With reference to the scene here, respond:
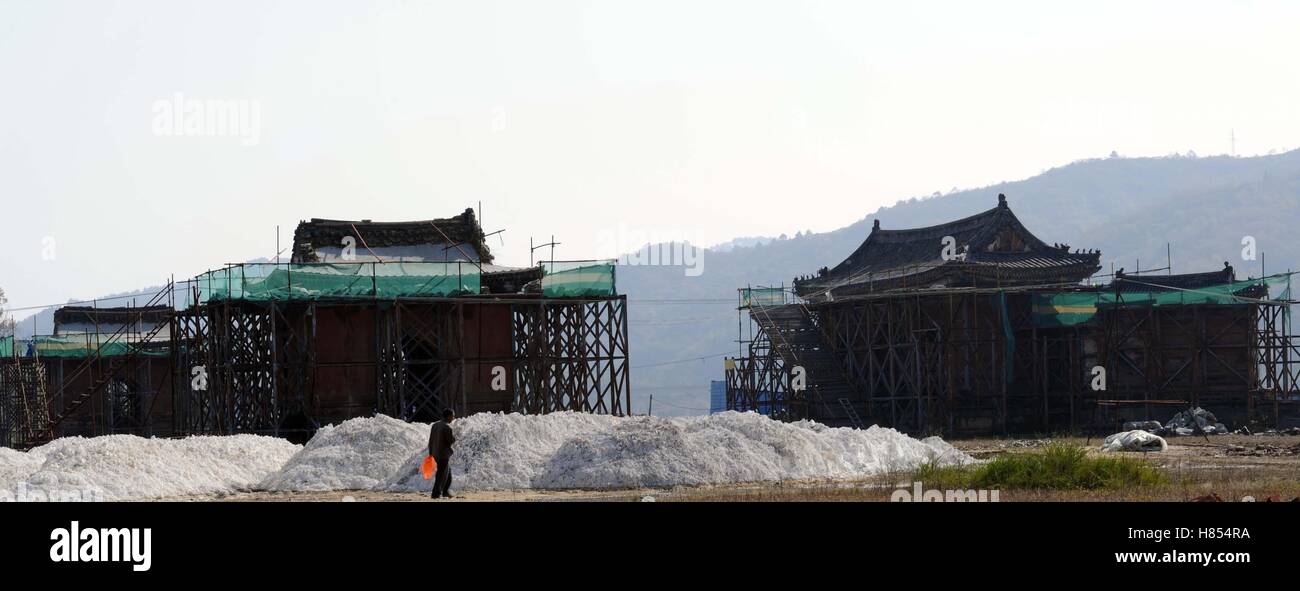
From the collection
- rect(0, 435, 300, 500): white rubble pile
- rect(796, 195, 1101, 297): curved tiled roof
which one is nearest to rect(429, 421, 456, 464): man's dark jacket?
rect(0, 435, 300, 500): white rubble pile

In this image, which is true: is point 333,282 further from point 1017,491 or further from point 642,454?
point 1017,491

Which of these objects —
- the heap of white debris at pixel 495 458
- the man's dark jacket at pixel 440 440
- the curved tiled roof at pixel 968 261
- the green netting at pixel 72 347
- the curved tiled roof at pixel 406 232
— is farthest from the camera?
the green netting at pixel 72 347

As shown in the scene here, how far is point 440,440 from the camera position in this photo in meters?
22.4

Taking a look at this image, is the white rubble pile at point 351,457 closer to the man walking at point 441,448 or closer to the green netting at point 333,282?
the man walking at point 441,448

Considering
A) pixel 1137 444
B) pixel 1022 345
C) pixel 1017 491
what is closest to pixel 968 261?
pixel 1022 345

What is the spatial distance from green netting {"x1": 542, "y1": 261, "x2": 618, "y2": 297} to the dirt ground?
1645 centimetres

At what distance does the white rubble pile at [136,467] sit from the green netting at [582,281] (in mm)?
14604

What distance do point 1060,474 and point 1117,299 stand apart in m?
27.7

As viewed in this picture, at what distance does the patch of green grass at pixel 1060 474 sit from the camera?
2252 cm

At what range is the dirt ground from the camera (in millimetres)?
20828

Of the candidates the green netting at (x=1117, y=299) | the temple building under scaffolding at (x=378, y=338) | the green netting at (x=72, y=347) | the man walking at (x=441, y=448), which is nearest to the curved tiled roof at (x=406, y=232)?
the temple building under scaffolding at (x=378, y=338)
